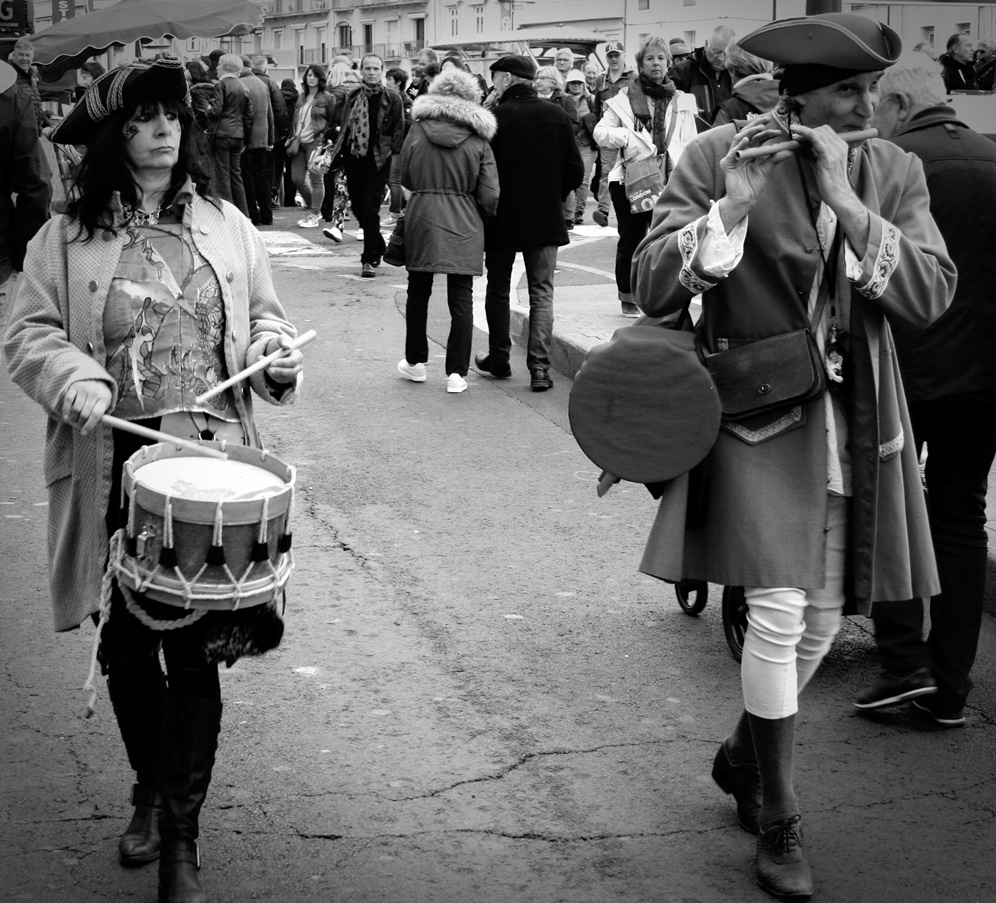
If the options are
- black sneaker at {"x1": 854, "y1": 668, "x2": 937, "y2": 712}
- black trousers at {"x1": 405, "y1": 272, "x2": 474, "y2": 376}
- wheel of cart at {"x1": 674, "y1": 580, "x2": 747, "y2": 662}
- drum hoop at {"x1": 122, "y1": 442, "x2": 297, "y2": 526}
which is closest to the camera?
drum hoop at {"x1": 122, "y1": 442, "x2": 297, "y2": 526}

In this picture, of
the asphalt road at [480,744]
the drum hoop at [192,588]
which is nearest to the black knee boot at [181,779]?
the asphalt road at [480,744]

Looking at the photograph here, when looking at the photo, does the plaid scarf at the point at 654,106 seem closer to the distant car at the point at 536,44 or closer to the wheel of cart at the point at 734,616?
the wheel of cart at the point at 734,616

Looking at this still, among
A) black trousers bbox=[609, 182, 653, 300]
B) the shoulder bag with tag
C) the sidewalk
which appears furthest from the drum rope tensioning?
black trousers bbox=[609, 182, 653, 300]

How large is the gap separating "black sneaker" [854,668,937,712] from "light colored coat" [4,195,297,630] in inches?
83.9

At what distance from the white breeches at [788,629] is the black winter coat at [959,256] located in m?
1.25

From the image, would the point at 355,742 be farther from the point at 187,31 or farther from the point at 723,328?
the point at 187,31

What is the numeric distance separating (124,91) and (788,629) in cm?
197

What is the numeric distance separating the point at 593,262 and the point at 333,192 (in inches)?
185

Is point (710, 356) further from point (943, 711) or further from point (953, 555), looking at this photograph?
point (943, 711)

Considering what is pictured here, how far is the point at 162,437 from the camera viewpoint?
3.24 m

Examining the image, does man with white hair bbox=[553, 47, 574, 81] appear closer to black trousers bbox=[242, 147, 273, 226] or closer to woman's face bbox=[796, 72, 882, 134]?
black trousers bbox=[242, 147, 273, 226]

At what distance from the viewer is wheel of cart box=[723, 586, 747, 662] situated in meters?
4.95

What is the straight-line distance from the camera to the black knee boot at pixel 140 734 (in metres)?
3.51

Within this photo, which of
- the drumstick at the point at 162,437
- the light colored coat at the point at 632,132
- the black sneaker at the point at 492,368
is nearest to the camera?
the drumstick at the point at 162,437
